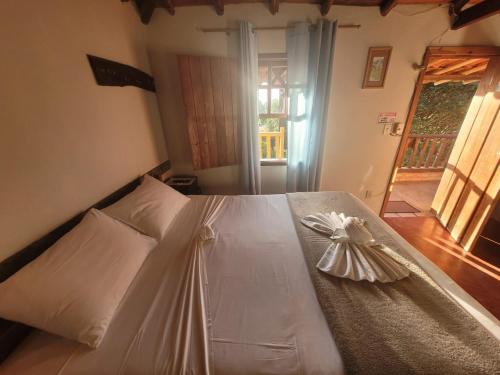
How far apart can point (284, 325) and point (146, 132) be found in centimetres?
205

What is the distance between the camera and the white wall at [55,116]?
32.9 inches

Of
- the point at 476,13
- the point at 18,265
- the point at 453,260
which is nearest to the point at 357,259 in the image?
the point at 18,265

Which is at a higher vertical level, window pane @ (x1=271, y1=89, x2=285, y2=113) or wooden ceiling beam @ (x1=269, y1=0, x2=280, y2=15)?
wooden ceiling beam @ (x1=269, y1=0, x2=280, y2=15)

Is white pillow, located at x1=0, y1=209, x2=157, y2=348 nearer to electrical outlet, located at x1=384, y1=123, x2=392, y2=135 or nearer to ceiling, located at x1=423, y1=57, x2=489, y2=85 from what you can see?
electrical outlet, located at x1=384, y1=123, x2=392, y2=135

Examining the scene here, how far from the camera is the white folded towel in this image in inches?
36.7

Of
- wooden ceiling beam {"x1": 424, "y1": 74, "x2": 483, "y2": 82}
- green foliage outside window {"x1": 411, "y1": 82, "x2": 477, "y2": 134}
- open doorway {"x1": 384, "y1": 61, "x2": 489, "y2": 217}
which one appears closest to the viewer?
wooden ceiling beam {"x1": 424, "y1": 74, "x2": 483, "y2": 82}

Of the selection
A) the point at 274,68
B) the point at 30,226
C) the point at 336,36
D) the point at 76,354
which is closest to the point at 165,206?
the point at 30,226

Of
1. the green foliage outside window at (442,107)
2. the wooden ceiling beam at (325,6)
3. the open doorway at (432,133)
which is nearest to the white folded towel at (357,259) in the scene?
the wooden ceiling beam at (325,6)

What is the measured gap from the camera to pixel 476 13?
172 centimetres

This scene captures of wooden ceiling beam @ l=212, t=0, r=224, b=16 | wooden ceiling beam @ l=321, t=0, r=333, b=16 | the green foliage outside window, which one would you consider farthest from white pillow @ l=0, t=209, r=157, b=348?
the green foliage outside window

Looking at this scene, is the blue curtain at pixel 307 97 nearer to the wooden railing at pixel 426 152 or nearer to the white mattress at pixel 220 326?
the white mattress at pixel 220 326

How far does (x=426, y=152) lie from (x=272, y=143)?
3.35 metres

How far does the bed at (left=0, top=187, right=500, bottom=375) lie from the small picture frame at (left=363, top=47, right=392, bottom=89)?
179 cm

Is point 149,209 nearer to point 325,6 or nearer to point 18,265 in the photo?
point 18,265
